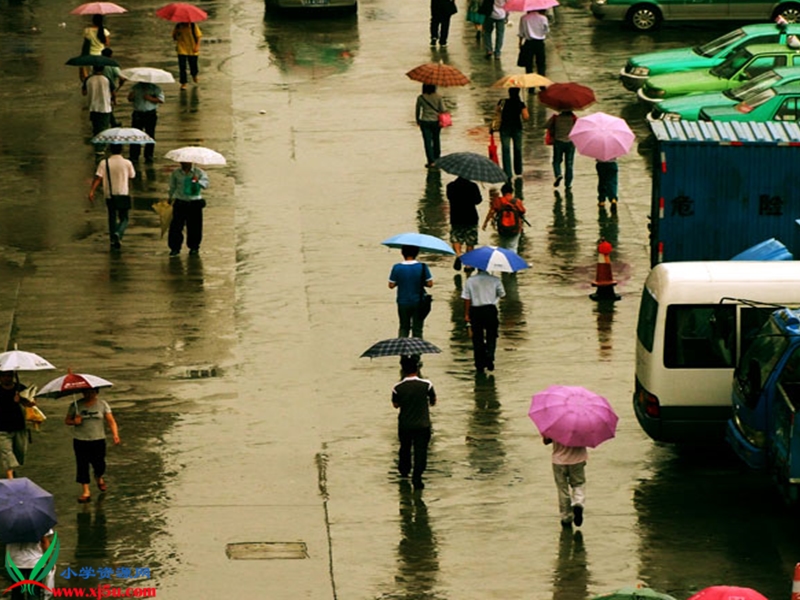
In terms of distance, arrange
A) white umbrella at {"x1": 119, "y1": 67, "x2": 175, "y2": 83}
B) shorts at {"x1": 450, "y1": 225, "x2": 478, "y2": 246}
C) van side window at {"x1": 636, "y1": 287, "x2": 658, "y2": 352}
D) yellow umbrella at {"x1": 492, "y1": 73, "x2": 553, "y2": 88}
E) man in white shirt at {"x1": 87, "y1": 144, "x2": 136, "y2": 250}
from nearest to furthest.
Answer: van side window at {"x1": 636, "y1": 287, "x2": 658, "y2": 352} → shorts at {"x1": 450, "y1": 225, "x2": 478, "y2": 246} → man in white shirt at {"x1": 87, "y1": 144, "x2": 136, "y2": 250} → yellow umbrella at {"x1": 492, "y1": 73, "x2": 553, "y2": 88} → white umbrella at {"x1": 119, "y1": 67, "x2": 175, "y2": 83}

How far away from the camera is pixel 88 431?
1873 centimetres

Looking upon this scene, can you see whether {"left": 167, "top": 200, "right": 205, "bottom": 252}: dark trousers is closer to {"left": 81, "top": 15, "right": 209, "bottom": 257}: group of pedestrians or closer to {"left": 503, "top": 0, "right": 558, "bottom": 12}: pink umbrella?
{"left": 81, "top": 15, "right": 209, "bottom": 257}: group of pedestrians

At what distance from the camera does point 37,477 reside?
64.1 feet

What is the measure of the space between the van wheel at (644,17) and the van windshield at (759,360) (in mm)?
20938

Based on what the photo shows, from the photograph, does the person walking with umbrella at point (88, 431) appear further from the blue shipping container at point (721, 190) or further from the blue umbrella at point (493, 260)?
the blue shipping container at point (721, 190)

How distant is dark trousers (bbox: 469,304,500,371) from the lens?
22.3 meters

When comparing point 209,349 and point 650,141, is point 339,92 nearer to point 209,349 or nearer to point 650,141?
point 650,141

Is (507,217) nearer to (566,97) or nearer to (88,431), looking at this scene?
(566,97)

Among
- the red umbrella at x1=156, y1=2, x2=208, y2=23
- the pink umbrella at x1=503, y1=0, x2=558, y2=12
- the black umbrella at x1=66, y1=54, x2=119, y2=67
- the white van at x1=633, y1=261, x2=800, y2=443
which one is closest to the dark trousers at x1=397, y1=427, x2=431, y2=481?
the white van at x1=633, y1=261, x2=800, y2=443

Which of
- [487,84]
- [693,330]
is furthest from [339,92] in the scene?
[693,330]

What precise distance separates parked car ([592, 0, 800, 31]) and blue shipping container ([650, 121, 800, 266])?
15.8 metres

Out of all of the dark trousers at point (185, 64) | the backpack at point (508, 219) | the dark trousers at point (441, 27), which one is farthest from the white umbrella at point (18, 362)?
the dark trousers at point (441, 27)

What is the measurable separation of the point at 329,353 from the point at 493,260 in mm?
2456

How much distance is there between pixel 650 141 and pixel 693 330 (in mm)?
13100
